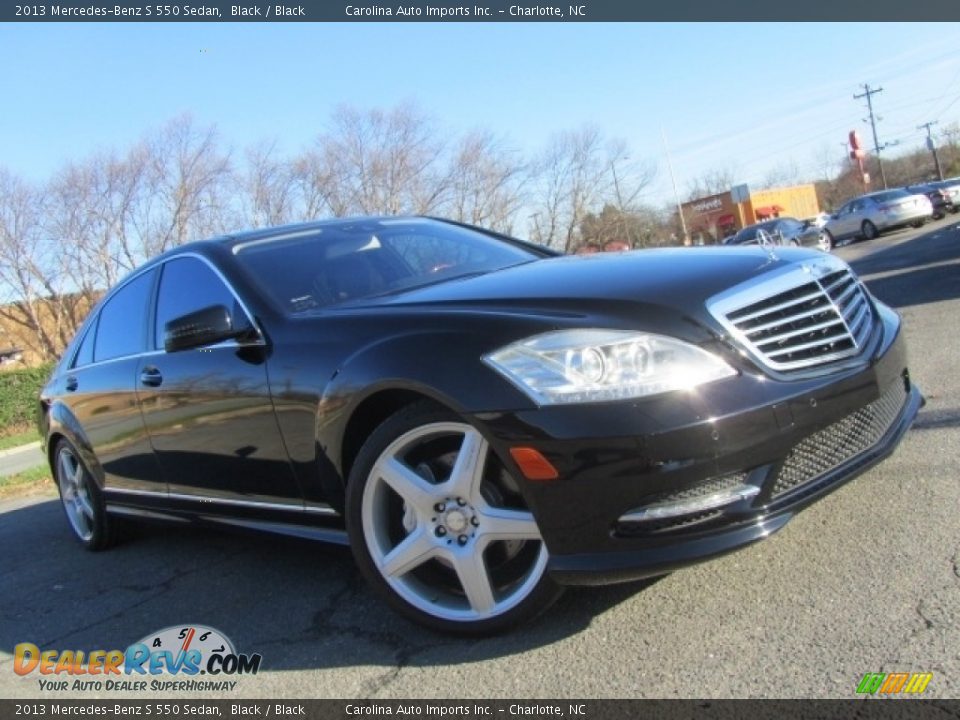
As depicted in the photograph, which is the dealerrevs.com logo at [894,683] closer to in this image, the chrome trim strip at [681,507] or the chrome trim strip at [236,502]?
the chrome trim strip at [681,507]

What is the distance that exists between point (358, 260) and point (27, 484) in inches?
277

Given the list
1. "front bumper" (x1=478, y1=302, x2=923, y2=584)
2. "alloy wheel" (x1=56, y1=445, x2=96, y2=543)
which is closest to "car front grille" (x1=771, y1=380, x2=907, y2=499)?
"front bumper" (x1=478, y1=302, x2=923, y2=584)

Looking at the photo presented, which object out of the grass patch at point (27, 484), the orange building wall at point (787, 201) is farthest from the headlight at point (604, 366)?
the orange building wall at point (787, 201)

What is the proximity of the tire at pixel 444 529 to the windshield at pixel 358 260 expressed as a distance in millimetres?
858

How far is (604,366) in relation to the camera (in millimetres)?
2447

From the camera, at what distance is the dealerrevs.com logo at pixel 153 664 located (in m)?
2.95

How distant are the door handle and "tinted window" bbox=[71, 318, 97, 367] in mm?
963

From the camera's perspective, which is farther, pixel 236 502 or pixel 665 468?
pixel 236 502

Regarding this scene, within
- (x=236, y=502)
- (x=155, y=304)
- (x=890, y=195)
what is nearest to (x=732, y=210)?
(x=890, y=195)

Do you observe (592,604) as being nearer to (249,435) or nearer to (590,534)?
(590,534)

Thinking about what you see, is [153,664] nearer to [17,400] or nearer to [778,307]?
[778,307]

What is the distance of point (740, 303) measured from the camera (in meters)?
2.64

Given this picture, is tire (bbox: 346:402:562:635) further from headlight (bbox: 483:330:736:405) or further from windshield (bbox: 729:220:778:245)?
windshield (bbox: 729:220:778:245)

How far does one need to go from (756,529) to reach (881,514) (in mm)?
982
